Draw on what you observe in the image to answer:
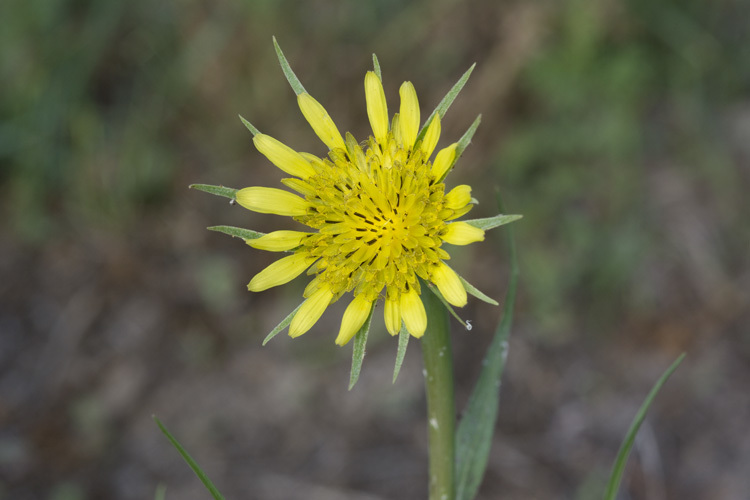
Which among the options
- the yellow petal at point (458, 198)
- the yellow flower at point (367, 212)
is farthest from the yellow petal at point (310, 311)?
the yellow petal at point (458, 198)

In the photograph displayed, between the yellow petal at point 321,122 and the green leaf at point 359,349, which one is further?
the yellow petal at point 321,122

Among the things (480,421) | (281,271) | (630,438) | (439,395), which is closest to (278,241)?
(281,271)

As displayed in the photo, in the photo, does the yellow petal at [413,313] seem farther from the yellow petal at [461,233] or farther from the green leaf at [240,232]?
the green leaf at [240,232]

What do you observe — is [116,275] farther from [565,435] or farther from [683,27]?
[683,27]

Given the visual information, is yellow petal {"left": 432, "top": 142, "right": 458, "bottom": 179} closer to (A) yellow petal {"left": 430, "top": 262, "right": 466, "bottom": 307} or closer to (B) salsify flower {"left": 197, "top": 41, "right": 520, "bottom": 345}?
(B) salsify flower {"left": 197, "top": 41, "right": 520, "bottom": 345}

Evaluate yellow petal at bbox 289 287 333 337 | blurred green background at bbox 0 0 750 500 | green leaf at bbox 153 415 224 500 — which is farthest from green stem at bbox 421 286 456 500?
blurred green background at bbox 0 0 750 500

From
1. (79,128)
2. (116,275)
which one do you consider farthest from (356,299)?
(79,128)

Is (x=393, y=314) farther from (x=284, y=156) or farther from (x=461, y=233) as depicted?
(x=284, y=156)

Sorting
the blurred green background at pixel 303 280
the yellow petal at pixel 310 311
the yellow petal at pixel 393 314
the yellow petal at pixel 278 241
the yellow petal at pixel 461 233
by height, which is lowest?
the blurred green background at pixel 303 280
